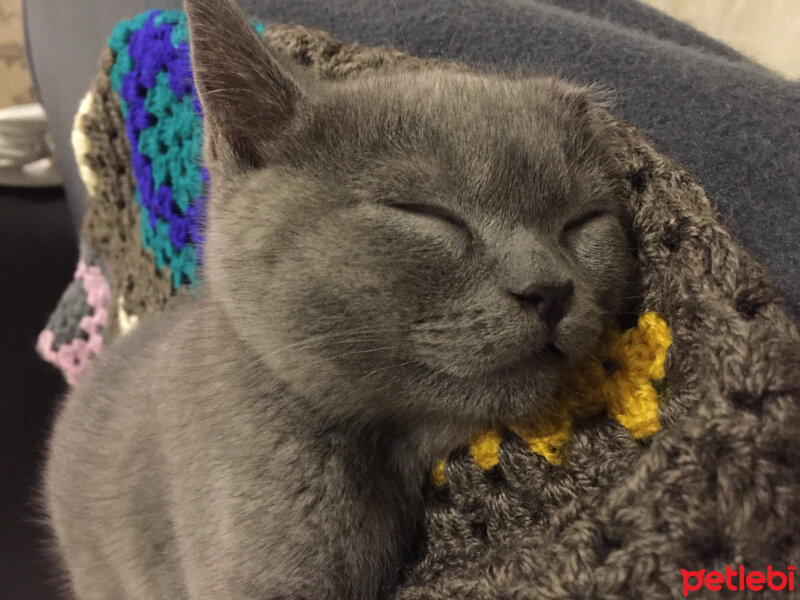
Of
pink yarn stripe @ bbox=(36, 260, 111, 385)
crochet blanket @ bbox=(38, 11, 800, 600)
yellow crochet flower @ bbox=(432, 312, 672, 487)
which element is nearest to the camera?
crochet blanket @ bbox=(38, 11, 800, 600)

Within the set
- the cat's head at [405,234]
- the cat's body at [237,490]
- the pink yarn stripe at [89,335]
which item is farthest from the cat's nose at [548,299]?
the pink yarn stripe at [89,335]

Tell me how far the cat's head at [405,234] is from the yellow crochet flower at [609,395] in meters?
0.03

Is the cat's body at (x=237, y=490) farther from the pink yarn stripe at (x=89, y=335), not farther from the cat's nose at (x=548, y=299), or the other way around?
the pink yarn stripe at (x=89, y=335)

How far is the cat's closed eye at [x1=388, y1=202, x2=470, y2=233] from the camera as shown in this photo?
1.73 ft

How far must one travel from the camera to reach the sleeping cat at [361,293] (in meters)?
0.50

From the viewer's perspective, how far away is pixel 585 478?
0.51m

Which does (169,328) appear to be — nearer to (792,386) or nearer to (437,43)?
(437,43)

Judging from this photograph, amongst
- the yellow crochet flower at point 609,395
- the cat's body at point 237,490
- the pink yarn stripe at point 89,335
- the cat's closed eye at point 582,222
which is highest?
the cat's closed eye at point 582,222

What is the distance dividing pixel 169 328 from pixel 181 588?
1.10 feet

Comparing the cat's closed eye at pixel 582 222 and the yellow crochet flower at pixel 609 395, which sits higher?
the cat's closed eye at pixel 582 222

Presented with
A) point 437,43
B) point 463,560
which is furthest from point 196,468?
point 437,43

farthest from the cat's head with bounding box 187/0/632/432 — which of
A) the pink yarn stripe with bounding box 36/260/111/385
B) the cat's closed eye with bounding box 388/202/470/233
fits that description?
the pink yarn stripe with bounding box 36/260/111/385

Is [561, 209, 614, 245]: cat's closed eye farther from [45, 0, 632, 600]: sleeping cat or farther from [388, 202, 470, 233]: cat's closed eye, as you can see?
[388, 202, 470, 233]: cat's closed eye

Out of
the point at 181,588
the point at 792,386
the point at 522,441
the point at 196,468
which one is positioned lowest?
the point at 181,588
